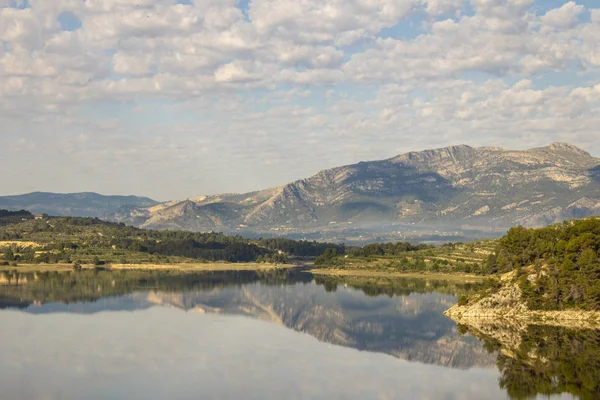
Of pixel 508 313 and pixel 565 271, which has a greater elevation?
pixel 565 271

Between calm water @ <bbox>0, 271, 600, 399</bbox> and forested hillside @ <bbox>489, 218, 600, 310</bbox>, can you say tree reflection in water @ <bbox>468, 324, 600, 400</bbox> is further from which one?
forested hillside @ <bbox>489, 218, 600, 310</bbox>

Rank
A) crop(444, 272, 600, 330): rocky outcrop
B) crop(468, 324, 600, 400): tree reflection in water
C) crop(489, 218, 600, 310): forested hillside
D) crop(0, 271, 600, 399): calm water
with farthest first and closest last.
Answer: crop(489, 218, 600, 310): forested hillside < crop(444, 272, 600, 330): rocky outcrop < crop(0, 271, 600, 399): calm water < crop(468, 324, 600, 400): tree reflection in water

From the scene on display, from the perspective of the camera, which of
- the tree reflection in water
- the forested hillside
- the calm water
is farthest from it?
the forested hillside

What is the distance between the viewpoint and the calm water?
72438 mm

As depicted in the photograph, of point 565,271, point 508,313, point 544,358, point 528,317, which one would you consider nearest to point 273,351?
point 544,358

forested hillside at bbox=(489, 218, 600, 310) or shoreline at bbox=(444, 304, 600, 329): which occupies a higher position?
forested hillside at bbox=(489, 218, 600, 310)

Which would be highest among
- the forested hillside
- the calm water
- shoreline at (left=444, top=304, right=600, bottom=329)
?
the forested hillside

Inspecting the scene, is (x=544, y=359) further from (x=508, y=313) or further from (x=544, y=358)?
(x=508, y=313)

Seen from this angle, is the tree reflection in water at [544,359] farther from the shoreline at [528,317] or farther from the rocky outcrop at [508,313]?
the rocky outcrop at [508,313]

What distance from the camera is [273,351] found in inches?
3750

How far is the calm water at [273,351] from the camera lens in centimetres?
7244

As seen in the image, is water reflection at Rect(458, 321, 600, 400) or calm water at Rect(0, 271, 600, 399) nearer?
water reflection at Rect(458, 321, 600, 400)

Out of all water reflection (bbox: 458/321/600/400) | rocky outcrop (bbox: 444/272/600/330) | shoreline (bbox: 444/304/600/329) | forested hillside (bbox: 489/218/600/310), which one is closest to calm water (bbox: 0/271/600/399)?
water reflection (bbox: 458/321/600/400)

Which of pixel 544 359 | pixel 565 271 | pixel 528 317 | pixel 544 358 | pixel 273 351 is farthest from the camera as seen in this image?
pixel 528 317
